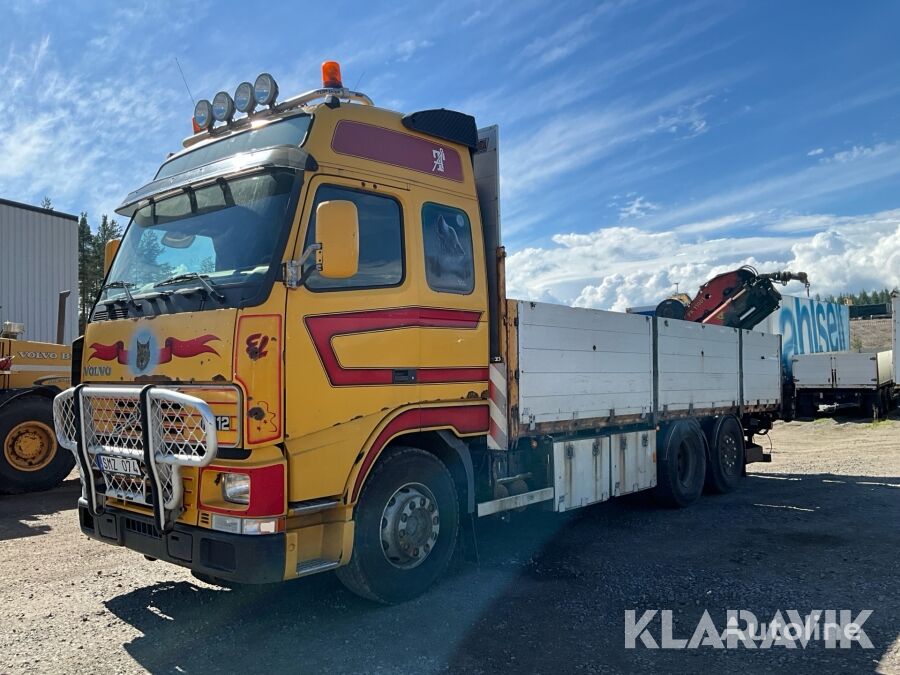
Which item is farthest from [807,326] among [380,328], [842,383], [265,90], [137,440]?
[137,440]

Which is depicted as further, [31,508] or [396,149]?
[31,508]

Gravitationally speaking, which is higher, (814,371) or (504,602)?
(814,371)

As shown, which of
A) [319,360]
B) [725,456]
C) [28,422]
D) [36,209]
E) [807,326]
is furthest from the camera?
[807,326]

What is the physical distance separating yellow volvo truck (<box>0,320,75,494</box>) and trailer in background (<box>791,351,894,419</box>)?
66.3ft

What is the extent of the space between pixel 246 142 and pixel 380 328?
5.68 feet

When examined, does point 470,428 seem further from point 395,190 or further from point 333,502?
point 395,190

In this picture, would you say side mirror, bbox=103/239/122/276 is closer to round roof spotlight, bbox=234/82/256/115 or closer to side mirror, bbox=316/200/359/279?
round roof spotlight, bbox=234/82/256/115

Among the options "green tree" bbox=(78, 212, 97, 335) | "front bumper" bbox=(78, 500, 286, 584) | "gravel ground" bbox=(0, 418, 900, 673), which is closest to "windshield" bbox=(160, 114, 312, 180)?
"front bumper" bbox=(78, 500, 286, 584)

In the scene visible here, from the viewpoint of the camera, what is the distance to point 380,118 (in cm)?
517

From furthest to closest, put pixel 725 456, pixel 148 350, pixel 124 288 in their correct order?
1. pixel 725 456
2. pixel 124 288
3. pixel 148 350

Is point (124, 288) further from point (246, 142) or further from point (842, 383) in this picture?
point (842, 383)

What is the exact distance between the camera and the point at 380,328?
4781 millimetres

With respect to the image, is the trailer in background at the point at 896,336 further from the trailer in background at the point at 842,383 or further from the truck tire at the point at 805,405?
the truck tire at the point at 805,405


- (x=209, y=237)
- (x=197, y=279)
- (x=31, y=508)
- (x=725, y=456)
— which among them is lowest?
(x=31, y=508)
